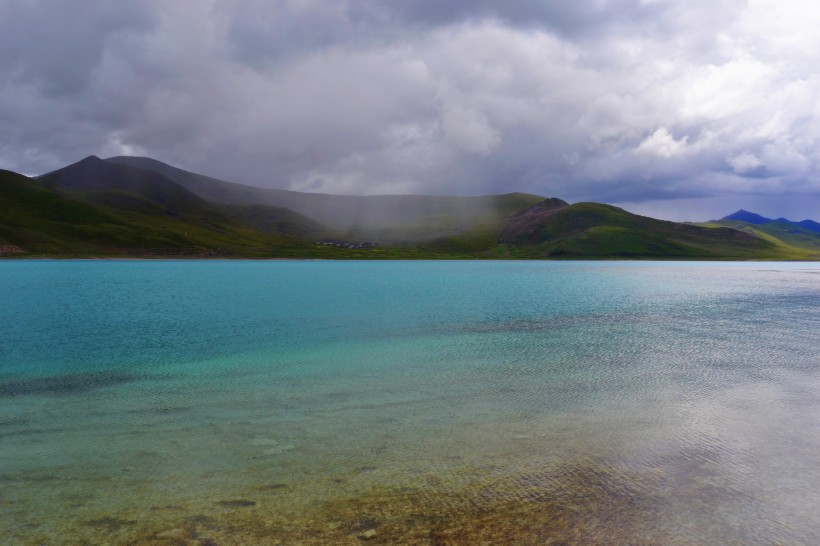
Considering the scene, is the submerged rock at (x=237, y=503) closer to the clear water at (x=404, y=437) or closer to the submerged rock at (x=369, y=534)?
the clear water at (x=404, y=437)

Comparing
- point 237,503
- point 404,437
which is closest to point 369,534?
point 237,503

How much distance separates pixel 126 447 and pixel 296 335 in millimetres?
22315

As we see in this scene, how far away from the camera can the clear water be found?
11016mm

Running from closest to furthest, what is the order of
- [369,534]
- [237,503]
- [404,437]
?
[369,534]
[237,503]
[404,437]

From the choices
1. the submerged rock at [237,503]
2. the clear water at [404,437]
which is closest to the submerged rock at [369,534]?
the clear water at [404,437]

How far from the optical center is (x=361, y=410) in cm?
1959

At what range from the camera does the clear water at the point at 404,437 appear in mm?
11016

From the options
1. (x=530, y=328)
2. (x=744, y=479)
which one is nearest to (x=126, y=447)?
(x=744, y=479)

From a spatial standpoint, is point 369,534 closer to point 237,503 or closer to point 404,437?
point 237,503

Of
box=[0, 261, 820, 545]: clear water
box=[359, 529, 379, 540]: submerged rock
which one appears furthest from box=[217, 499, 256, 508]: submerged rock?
box=[359, 529, 379, 540]: submerged rock

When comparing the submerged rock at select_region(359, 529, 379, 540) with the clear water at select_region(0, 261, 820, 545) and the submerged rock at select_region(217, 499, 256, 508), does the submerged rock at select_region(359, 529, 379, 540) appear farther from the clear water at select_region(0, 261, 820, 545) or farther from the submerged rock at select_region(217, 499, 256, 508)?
the submerged rock at select_region(217, 499, 256, 508)

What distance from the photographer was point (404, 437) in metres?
16.6

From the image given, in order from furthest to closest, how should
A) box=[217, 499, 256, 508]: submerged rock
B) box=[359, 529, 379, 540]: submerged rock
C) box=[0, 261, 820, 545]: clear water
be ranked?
1. box=[217, 499, 256, 508]: submerged rock
2. box=[0, 261, 820, 545]: clear water
3. box=[359, 529, 379, 540]: submerged rock

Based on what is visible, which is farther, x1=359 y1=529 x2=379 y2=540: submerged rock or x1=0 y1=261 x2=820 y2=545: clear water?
Answer: x1=0 y1=261 x2=820 y2=545: clear water
